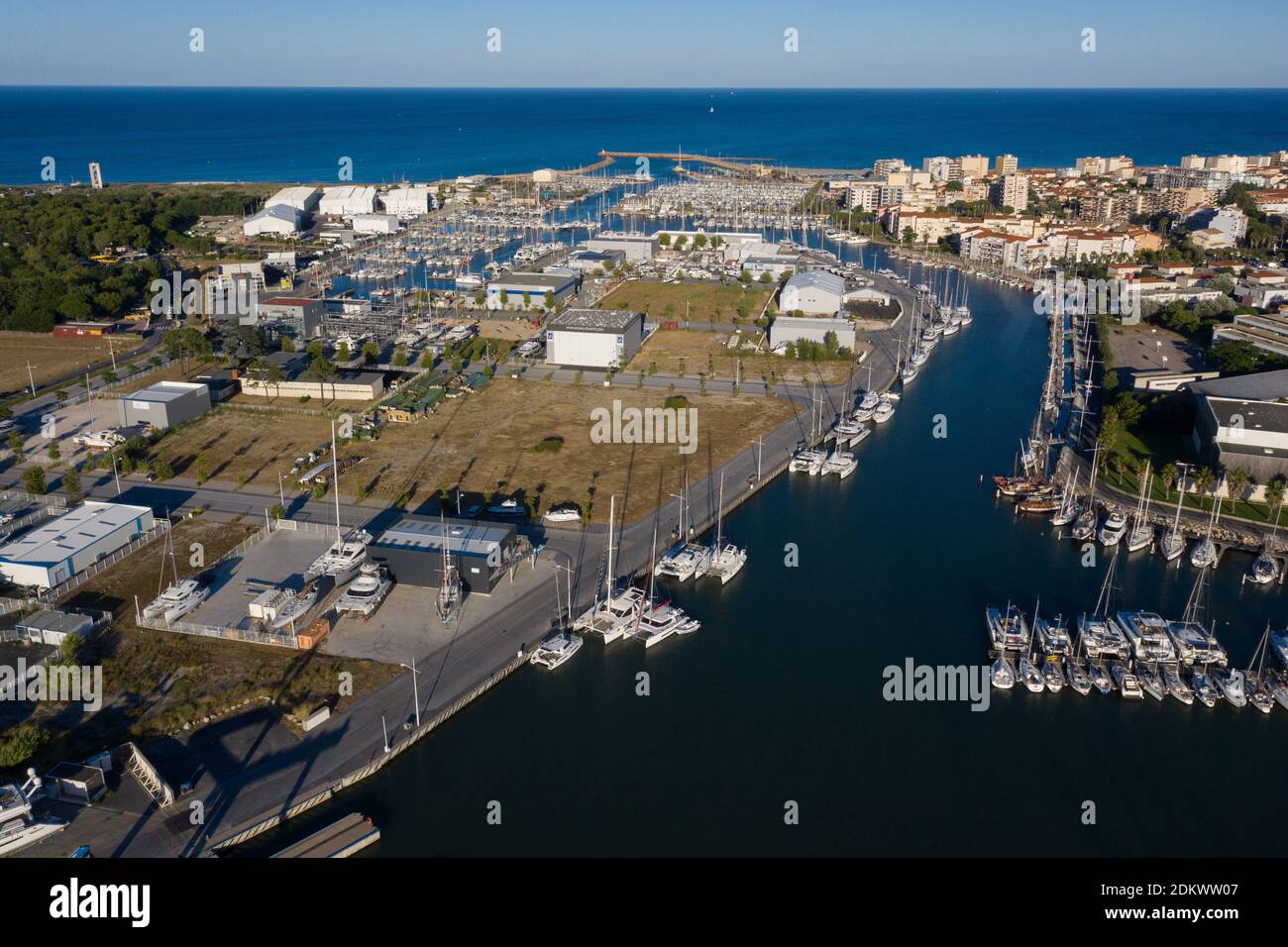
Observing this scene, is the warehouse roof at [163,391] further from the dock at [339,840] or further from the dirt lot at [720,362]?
the dock at [339,840]

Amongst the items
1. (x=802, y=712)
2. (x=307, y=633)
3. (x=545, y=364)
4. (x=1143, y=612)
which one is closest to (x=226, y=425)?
(x=545, y=364)

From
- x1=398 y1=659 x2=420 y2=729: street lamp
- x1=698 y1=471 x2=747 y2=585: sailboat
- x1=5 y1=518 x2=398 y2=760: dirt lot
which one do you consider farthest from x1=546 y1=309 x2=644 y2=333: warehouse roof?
x1=398 y1=659 x2=420 y2=729: street lamp

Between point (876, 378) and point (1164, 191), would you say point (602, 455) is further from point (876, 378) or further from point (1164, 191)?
point (1164, 191)

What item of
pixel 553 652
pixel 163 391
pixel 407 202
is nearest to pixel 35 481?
pixel 163 391

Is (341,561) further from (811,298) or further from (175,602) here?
(811,298)

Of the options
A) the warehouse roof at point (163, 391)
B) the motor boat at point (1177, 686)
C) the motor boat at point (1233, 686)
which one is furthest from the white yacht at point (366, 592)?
the motor boat at point (1233, 686)

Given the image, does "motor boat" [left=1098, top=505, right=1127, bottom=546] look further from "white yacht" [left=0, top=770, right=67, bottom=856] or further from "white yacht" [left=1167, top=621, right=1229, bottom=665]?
"white yacht" [left=0, top=770, right=67, bottom=856]

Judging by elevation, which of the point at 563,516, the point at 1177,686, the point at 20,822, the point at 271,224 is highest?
the point at 271,224

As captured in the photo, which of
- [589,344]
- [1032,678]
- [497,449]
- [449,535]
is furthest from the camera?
[589,344]
